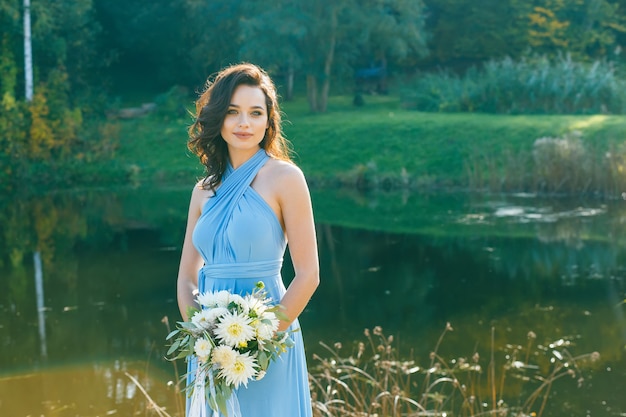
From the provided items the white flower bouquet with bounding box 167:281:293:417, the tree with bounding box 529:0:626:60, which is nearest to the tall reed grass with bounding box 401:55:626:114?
the tree with bounding box 529:0:626:60

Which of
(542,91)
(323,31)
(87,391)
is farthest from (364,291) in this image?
(323,31)

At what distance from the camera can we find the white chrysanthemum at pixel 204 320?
9.07 ft

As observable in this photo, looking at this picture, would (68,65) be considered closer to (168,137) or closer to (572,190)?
(168,137)

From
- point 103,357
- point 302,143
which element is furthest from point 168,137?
point 103,357

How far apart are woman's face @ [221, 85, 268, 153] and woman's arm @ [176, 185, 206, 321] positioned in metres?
0.26

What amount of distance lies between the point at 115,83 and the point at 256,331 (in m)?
28.4

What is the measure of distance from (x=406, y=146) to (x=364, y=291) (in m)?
10.7

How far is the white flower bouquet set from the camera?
2.71 meters

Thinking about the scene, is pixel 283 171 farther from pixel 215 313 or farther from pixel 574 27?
pixel 574 27

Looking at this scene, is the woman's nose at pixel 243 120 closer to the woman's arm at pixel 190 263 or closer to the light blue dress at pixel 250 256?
the light blue dress at pixel 250 256

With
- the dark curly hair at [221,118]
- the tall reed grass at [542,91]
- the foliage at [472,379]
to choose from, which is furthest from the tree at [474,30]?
the dark curly hair at [221,118]

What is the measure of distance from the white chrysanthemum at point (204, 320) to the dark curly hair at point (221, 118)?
542 mm

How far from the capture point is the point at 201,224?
3059 millimetres

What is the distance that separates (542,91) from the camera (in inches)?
898
